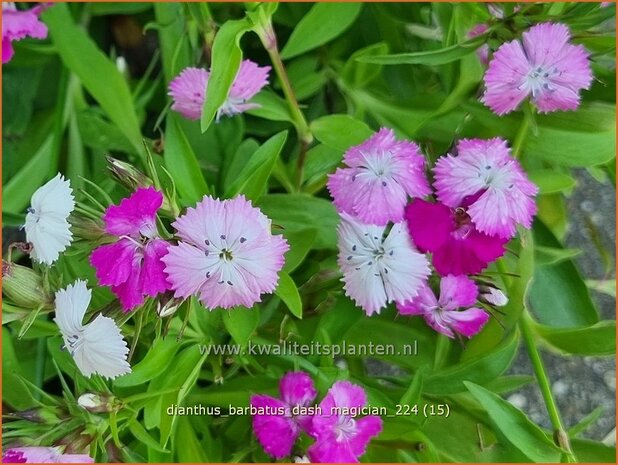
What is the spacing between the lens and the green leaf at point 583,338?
68cm

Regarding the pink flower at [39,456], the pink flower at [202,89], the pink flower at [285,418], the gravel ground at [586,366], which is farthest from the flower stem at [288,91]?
the gravel ground at [586,366]

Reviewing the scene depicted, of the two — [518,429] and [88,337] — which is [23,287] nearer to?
[88,337]

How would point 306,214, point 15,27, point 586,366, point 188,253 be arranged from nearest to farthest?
point 188,253 < point 306,214 < point 15,27 < point 586,366

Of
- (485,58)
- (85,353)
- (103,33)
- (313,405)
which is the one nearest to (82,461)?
(85,353)

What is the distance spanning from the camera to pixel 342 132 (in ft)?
2.31

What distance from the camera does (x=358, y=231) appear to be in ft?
1.93

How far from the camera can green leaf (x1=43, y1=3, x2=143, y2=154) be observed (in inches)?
32.9

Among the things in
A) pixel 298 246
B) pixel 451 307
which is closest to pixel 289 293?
pixel 298 246

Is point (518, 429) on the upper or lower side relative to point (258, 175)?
lower

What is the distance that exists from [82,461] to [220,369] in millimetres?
178

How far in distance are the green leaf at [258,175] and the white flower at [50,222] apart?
15cm

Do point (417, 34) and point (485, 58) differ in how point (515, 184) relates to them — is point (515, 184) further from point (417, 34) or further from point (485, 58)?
point (417, 34)

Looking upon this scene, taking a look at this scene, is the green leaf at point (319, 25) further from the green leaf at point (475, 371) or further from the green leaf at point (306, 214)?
the green leaf at point (475, 371)

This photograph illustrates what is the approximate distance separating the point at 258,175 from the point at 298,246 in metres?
0.08
